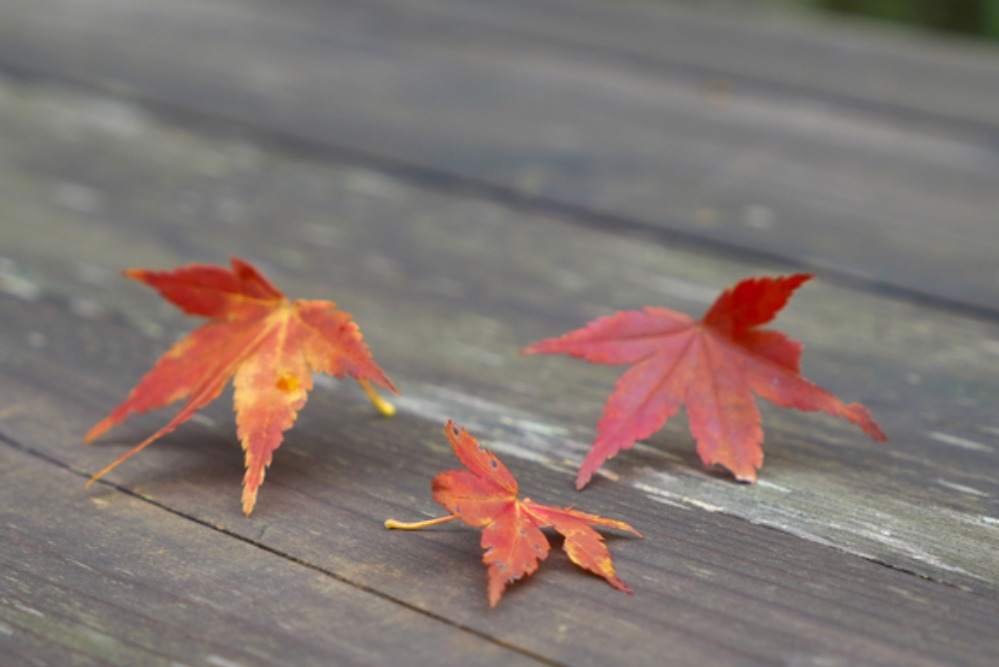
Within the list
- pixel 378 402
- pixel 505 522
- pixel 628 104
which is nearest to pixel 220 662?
pixel 505 522

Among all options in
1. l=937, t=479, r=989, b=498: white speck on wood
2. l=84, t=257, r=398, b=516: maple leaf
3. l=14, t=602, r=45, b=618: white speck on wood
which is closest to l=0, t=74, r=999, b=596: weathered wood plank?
l=937, t=479, r=989, b=498: white speck on wood

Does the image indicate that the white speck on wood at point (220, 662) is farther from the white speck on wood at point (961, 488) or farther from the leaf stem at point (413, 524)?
the white speck on wood at point (961, 488)

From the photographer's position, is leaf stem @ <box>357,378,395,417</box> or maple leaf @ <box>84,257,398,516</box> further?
leaf stem @ <box>357,378,395,417</box>

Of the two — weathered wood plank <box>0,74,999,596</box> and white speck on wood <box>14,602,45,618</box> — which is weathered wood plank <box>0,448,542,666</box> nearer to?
white speck on wood <box>14,602,45,618</box>

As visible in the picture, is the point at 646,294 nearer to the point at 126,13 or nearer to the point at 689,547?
the point at 689,547

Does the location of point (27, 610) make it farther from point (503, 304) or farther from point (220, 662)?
point (503, 304)

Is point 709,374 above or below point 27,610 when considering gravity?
above

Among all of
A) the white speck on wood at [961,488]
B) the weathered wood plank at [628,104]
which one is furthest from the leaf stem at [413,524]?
the weathered wood plank at [628,104]
